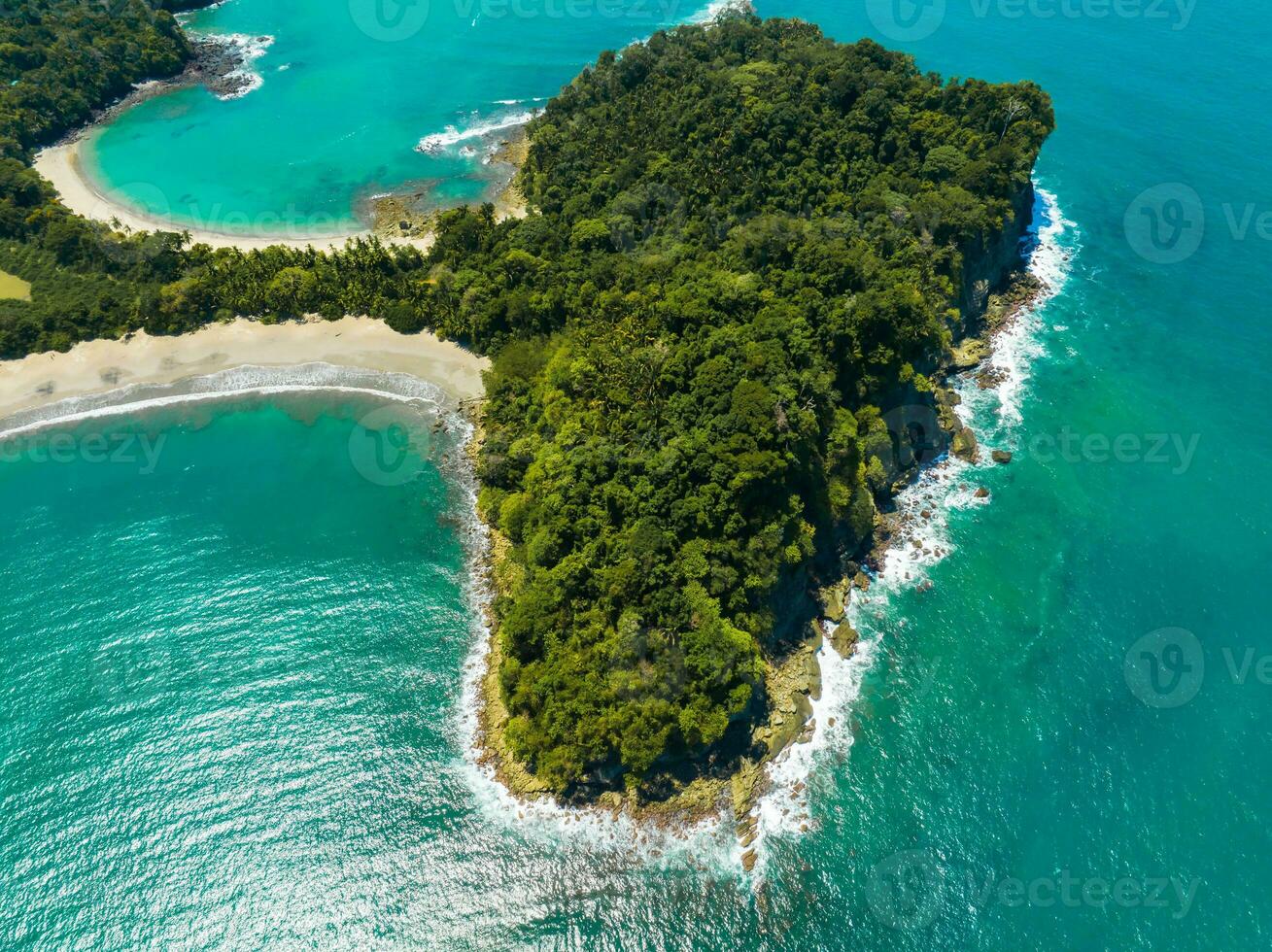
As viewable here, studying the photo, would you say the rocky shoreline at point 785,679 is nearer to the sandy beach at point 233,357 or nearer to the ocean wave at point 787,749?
the ocean wave at point 787,749

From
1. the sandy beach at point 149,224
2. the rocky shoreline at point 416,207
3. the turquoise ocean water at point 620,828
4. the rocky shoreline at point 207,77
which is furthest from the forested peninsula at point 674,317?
the rocky shoreline at point 207,77

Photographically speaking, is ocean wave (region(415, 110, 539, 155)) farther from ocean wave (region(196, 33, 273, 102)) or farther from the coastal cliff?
ocean wave (region(196, 33, 273, 102))

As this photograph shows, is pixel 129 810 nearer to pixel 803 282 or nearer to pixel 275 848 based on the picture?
pixel 275 848

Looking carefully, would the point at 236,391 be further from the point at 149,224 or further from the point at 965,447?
the point at 965,447

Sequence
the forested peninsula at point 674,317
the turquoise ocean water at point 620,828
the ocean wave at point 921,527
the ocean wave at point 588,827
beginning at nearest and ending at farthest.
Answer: the turquoise ocean water at point 620,828
the ocean wave at point 588,827
the ocean wave at point 921,527
the forested peninsula at point 674,317

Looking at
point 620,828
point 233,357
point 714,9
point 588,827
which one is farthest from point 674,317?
point 714,9

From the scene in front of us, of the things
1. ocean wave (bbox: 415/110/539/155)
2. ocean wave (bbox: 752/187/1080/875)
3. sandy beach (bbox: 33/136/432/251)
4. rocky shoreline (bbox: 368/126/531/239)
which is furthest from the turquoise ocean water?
ocean wave (bbox: 415/110/539/155)
